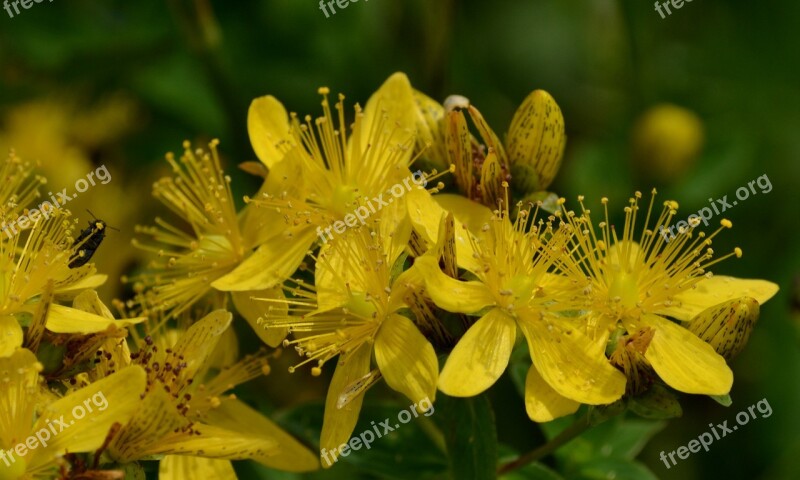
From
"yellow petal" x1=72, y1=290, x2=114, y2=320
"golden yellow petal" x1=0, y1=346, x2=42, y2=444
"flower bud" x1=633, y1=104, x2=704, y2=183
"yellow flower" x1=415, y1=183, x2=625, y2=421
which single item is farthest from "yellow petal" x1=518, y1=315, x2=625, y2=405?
"flower bud" x1=633, y1=104, x2=704, y2=183

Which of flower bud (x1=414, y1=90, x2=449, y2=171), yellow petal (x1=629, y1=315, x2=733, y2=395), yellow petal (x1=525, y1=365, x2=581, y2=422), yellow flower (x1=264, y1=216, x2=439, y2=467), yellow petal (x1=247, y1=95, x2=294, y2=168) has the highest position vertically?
yellow petal (x1=247, y1=95, x2=294, y2=168)

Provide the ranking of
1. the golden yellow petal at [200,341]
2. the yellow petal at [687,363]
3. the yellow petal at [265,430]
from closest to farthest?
the yellow petal at [687,363]
the golden yellow petal at [200,341]
the yellow petal at [265,430]

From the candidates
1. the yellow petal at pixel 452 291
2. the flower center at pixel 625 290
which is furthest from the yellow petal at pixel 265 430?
the flower center at pixel 625 290

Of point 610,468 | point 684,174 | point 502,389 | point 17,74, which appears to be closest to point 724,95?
point 684,174

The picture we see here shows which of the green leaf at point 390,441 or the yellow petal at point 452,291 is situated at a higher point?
the yellow petal at point 452,291

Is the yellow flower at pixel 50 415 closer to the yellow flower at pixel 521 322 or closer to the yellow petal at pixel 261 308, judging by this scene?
the yellow petal at pixel 261 308

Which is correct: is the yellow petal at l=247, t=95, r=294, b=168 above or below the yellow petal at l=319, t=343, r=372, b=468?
above

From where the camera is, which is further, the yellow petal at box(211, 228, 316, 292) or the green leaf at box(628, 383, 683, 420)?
the yellow petal at box(211, 228, 316, 292)

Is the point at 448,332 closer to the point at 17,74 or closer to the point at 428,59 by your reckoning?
the point at 428,59

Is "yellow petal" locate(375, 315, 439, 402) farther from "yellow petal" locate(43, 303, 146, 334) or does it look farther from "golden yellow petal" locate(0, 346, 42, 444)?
"golden yellow petal" locate(0, 346, 42, 444)
